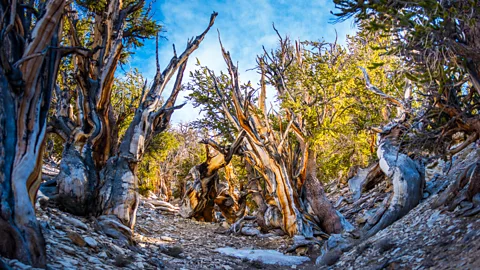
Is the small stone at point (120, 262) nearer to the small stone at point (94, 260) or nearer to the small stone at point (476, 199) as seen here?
the small stone at point (94, 260)

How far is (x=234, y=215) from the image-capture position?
39.0ft

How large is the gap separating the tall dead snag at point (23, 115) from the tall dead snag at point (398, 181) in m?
4.63

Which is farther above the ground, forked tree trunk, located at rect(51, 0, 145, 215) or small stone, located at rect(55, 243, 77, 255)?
forked tree trunk, located at rect(51, 0, 145, 215)

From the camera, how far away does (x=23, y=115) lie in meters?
3.01

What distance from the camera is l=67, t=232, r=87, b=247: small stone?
3.76 meters

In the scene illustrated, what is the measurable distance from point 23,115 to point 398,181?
17.8 ft

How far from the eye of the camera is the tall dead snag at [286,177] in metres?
8.01

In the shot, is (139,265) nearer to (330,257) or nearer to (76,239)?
(76,239)

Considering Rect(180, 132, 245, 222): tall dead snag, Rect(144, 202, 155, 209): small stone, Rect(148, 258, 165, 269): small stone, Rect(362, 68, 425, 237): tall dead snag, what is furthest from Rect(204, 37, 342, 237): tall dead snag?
Rect(144, 202, 155, 209): small stone

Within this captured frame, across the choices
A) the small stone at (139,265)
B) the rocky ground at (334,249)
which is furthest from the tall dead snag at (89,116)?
the small stone at (139,265)

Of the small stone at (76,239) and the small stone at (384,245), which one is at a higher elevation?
the small stone at (76,239)

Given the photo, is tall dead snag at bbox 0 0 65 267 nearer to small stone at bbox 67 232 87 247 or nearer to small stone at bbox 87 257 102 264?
small stone at bbox 87 257 102 264

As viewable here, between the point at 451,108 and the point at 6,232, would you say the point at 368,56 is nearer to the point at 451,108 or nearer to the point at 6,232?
the point at 451,108

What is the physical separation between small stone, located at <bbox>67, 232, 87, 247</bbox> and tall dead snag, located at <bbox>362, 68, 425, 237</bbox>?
409 cm
